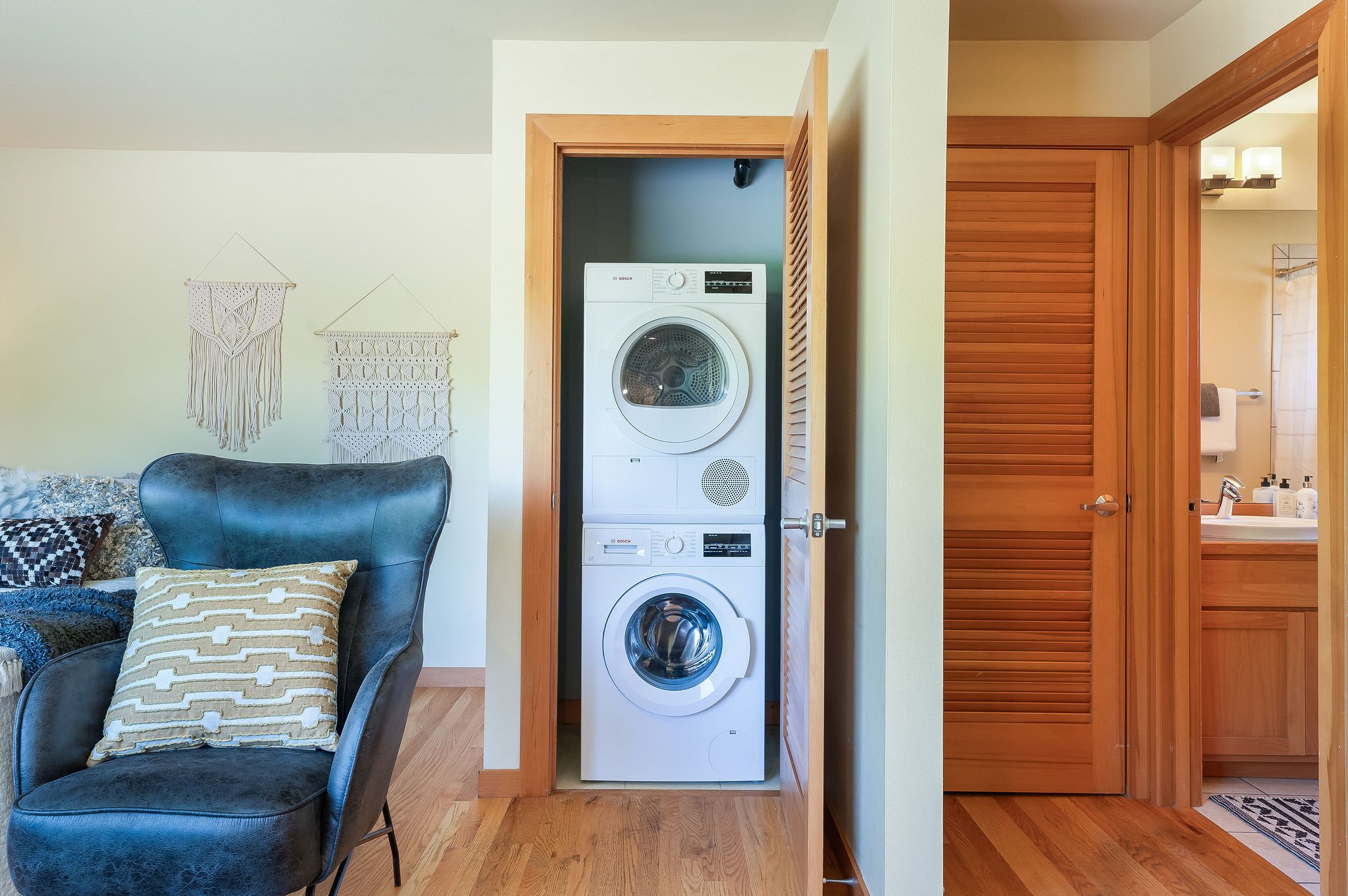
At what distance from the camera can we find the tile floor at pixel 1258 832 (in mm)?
1885

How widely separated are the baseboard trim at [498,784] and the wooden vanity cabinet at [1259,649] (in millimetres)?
2158

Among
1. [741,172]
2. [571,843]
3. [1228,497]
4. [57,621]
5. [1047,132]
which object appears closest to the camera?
[57,621]

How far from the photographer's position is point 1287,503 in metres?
2.74

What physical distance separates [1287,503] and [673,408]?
226cm

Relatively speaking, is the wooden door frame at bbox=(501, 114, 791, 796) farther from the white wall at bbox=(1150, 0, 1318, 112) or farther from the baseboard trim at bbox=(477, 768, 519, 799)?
the white wall at bbox=(1150, 0, 1318, 112)

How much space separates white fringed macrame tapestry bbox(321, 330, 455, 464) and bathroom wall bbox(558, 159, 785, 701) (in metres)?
0.65

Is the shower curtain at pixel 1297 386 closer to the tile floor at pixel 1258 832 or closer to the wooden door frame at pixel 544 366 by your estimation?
the tile floor at pixel 1258 832

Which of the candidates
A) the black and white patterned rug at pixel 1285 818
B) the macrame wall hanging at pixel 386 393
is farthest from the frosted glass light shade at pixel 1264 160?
the macrame wall hanging at pixel 386 393

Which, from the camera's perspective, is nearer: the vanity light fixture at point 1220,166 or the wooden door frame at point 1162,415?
the wooden door frame at point 1162,415

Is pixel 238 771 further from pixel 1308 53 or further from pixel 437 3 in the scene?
pixel 1308 53

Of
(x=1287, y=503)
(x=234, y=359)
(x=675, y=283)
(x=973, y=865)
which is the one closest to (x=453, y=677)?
(x=234, y=359)

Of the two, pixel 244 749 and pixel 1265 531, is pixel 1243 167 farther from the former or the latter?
pixel 244 749

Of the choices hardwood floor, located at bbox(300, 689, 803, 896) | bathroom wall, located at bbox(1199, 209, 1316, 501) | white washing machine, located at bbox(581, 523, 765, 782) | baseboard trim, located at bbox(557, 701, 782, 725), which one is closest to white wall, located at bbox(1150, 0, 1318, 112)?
bathroom wall, located at bbox(1199, 209, 1316, 501)

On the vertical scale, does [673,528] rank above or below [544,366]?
below
